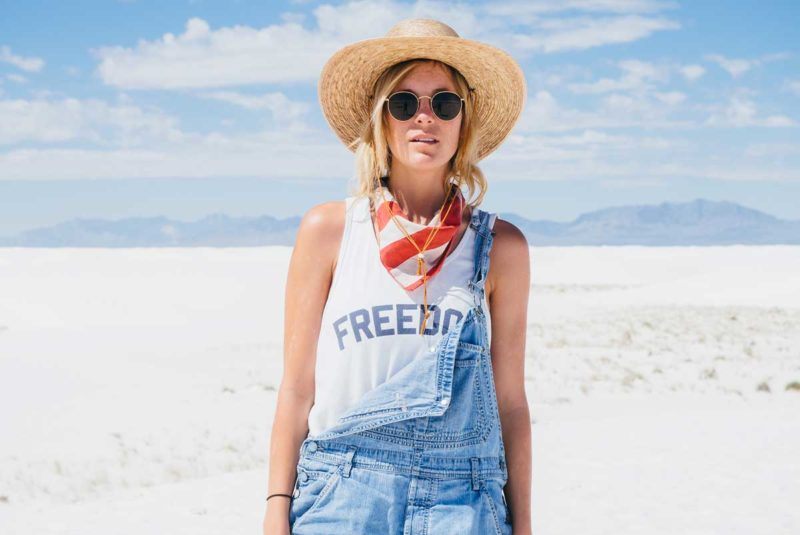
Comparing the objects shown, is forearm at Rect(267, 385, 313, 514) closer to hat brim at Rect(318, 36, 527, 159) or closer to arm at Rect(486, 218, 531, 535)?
arm at Rect(486, 218, 531, 535)

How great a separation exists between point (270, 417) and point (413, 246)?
9680 millimetres

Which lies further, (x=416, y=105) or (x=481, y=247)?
(x=416, y=105)

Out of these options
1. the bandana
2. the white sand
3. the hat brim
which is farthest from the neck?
the white sand

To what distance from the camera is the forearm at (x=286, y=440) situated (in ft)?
7.44

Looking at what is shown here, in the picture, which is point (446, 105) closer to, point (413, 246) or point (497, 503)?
point (413, 246)

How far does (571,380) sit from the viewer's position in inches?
541

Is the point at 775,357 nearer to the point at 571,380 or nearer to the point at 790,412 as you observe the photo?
the point at 571,380

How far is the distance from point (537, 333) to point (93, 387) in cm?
1015

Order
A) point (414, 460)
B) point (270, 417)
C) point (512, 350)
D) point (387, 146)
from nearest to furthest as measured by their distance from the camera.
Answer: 1. point (414, 460)
2. point (512, 350)
3. point (387, 146)
4. point (270, 417)

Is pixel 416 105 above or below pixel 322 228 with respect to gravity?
above

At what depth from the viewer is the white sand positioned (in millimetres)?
6883

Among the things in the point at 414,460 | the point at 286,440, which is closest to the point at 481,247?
the point at 414,460

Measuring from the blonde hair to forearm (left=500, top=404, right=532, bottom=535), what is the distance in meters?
0.59

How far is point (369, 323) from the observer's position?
7.28ft
